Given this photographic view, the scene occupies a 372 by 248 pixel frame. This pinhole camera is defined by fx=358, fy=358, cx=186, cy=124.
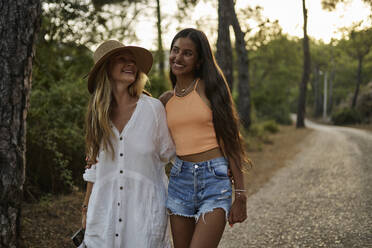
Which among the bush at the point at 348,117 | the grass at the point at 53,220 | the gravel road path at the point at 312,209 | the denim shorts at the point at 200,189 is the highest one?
the denim shorts at the point at 200,189

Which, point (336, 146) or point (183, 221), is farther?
point (336, 146)

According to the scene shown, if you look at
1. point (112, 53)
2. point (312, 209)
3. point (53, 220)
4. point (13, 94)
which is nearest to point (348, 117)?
point (312, 209)

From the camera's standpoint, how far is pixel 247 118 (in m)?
16.0

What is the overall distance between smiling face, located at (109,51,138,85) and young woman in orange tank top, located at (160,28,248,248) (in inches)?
12.8

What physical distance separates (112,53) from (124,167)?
0.88 metres

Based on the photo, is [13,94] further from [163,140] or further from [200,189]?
[200,189]

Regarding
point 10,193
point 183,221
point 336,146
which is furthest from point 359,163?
point 10,193

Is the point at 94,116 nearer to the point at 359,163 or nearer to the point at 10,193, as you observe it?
the point at 10,193

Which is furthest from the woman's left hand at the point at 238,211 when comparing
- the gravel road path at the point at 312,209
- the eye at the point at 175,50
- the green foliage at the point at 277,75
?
the green foliage at the point at 277,75

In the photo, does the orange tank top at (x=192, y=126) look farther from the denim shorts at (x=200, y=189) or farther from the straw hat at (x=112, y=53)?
the straw hat at (x=112, y=53)

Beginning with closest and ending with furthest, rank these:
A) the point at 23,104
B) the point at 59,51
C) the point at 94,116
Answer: the point at 94,116 → the point at 23,104 → the point at 59,51

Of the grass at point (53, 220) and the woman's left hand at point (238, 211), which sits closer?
the woman's left hand at point (238, 211)

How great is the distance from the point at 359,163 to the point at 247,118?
7081mm

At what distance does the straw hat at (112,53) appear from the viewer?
2.72 m
